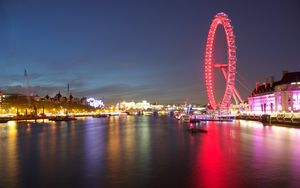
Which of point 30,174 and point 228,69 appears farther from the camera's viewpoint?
point 228,69

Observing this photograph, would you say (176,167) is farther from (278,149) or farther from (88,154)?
(278,149)

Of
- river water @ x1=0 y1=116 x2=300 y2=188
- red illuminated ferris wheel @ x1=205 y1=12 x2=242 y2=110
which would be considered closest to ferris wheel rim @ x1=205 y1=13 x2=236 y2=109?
red illuminated ferris wheel @ x1=205 y1=12 x2=242 y2=110

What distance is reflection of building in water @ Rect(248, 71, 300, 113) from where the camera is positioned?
287 ft

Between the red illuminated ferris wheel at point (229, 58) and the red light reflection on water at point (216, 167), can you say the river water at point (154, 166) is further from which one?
the red illuminated ferris wheel at point (229, 58)

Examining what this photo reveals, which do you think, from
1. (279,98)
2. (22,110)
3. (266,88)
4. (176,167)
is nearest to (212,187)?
(176,167)

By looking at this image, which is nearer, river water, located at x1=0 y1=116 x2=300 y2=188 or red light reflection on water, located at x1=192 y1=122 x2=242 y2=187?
red light reflection on water, located at x1=192 y1=122 x2=242 y2=187

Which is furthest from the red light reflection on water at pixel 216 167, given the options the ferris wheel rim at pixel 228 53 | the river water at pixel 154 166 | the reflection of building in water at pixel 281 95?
the reflection of building in water at pixel 281 95

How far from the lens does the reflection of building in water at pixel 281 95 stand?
87375 millimetres

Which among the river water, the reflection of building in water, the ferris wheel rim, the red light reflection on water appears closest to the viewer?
the red light reflection on water

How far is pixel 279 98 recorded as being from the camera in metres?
92.8

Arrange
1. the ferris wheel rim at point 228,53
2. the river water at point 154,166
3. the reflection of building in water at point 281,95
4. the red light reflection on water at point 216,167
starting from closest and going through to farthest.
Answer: the red light reflection on water at point 216,167, the river water at point 154,166, the ferris wheel rim at point 228,53, the reflection of building in water at point 281,95

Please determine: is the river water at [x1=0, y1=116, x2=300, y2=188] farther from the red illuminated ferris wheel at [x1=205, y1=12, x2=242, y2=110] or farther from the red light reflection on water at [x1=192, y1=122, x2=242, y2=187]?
the red illuminated ferris wheel at [x1=205, y1=12, x2=242, y2=110]

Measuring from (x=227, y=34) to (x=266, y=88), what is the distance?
39.8 m

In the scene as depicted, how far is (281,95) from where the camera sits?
298ft
